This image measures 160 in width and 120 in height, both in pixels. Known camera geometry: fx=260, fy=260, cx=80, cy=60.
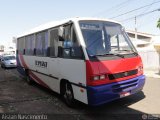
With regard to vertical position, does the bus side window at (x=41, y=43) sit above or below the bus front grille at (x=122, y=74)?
above

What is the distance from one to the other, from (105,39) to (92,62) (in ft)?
4.17

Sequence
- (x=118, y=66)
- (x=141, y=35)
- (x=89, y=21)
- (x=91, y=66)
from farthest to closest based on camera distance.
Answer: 1. (x=141, y=35)
2. (x=89, y=21)
3. (x=118, y=66)
4. (x=91, y=66)

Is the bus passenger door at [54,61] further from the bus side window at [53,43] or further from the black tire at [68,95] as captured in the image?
the black tire at [68,95]

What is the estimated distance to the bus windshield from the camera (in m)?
7.30

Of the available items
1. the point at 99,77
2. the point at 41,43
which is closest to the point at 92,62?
the point at 99,77

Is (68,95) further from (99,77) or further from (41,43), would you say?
(41,43)

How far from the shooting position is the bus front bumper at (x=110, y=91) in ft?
21.8

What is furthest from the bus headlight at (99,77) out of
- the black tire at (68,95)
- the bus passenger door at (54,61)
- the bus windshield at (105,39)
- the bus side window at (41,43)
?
the bus side window at (41,43)

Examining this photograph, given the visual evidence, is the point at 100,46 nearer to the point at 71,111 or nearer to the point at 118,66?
the point at 118,66

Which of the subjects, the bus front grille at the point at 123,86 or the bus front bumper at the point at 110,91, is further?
the bus front grille at the point at 123,86

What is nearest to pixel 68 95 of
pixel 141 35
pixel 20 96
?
pixel 20 96

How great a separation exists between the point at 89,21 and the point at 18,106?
3695 millimetres

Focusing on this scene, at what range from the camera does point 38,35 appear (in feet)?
36.5

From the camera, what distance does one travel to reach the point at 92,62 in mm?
6785
